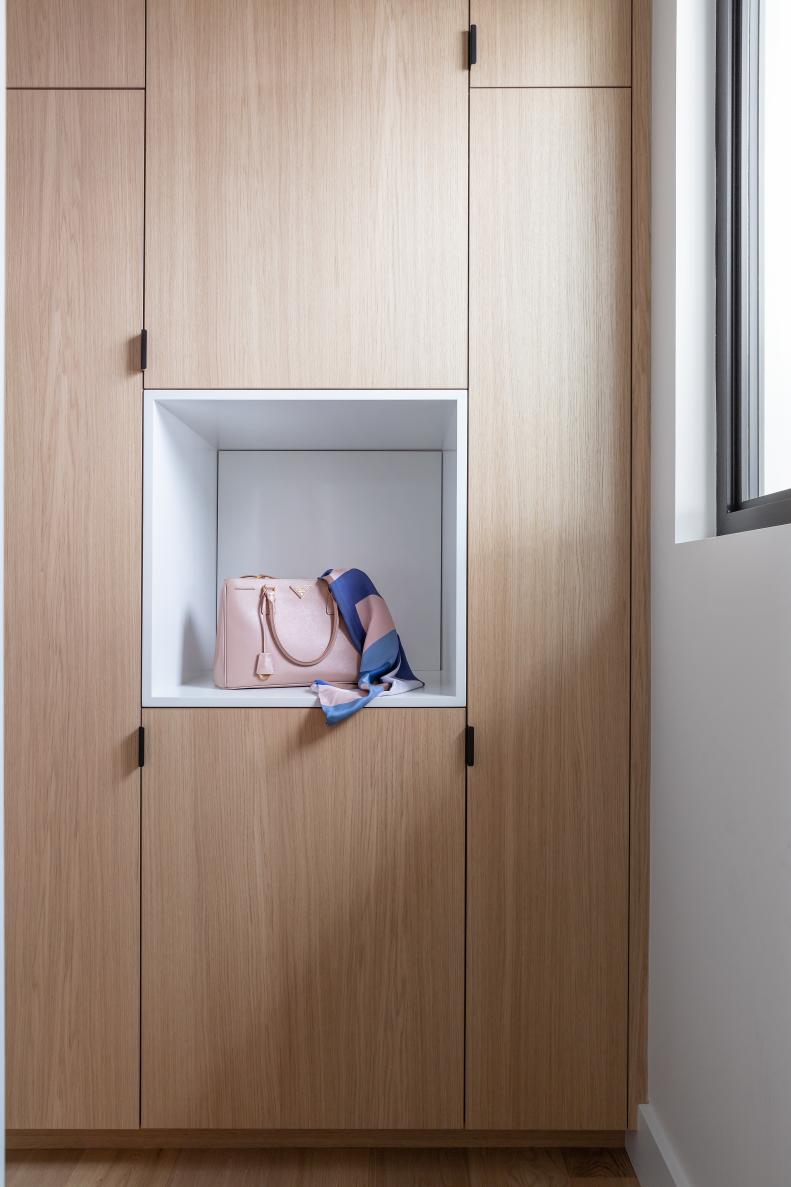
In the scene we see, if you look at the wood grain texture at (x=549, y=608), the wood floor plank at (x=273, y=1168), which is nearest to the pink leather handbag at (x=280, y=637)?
the wood grain texture at (x=549, y=608)

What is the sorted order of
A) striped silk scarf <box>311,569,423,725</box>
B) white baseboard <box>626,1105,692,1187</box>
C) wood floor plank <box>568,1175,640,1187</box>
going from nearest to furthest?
1. white baseboard <box>626,1105,692,1187</box>
2. wood floor plank <box>568,1175,640,1187</box>
3. striped silk scarf <box>311,569,423,725</box>

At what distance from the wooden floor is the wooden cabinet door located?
0.10 metres

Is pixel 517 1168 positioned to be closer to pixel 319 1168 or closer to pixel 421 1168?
pixel 421 1168

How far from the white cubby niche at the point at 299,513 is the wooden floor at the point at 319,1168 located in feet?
2.85

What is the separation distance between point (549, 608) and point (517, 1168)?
1.05 meters

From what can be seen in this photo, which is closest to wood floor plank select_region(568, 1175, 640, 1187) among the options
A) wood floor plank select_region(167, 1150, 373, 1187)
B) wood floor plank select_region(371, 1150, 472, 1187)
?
wood floor plank select_region(371, 1150, 472, 1187)

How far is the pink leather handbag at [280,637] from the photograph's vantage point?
1812 mm

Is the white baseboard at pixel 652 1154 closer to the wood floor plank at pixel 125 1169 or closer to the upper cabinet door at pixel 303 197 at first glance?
the wood floor plank at pixel 125 1169

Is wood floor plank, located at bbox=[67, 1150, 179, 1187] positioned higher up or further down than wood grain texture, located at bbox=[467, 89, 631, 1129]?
further down

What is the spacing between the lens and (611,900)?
170 centimetres

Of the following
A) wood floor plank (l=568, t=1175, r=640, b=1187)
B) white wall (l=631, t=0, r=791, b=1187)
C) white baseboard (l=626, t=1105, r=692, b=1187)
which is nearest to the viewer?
white wall (l=631, t=0, r=791, b=1187)

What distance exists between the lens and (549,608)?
5.60 ft

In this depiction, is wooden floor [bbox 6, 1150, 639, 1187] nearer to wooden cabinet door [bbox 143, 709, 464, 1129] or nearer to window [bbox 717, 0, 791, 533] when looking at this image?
wooden cabinet door [bbox 143, 709, 464, 1129]

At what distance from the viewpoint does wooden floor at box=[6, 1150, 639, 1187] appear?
168 centimetres
